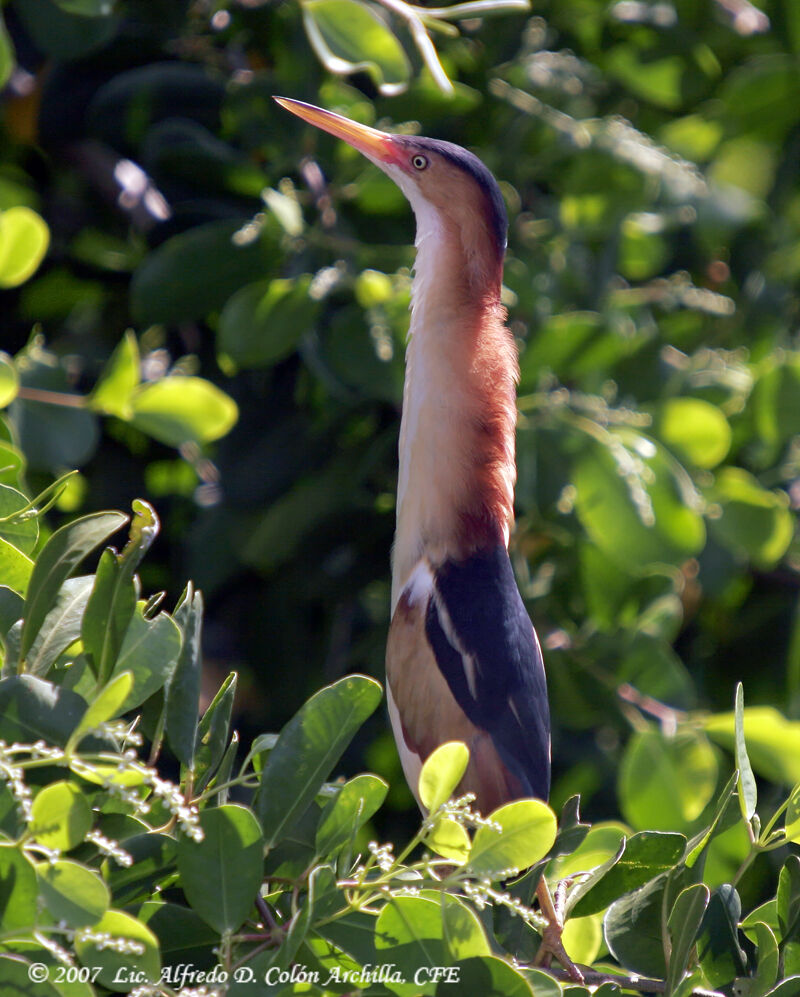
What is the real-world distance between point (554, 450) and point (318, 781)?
1.07 m

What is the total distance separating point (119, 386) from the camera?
1528mm

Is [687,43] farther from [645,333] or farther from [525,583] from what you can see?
[525,583]

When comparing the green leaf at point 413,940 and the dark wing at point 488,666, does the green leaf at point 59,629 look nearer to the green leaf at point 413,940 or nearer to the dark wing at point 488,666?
the green leaf at point 413,940

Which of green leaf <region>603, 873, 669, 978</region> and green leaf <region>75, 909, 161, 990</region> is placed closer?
green leaf <region>75, 909, 161, 990</region>

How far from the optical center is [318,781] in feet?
2.87

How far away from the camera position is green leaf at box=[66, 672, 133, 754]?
680 millimetres

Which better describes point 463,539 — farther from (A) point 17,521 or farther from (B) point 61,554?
(B) point 61,554

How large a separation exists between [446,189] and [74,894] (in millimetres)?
1147

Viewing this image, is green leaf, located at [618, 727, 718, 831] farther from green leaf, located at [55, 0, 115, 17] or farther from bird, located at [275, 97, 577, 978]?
green leaf, located at [55, 0, 115, 17]

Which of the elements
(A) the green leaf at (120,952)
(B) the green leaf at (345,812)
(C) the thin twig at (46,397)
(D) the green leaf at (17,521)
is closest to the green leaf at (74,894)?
(A) the green leaf at (120,952)

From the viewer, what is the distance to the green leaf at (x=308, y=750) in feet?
2.87

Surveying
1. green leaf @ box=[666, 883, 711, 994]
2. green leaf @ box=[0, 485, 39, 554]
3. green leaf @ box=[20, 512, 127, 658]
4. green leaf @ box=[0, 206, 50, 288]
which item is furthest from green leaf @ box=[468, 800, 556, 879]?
green leaf @ box=[0, 206, 50, 288]

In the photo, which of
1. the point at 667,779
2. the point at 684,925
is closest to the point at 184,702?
the point at 684,925

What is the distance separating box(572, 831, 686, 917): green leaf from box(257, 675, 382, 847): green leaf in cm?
28
